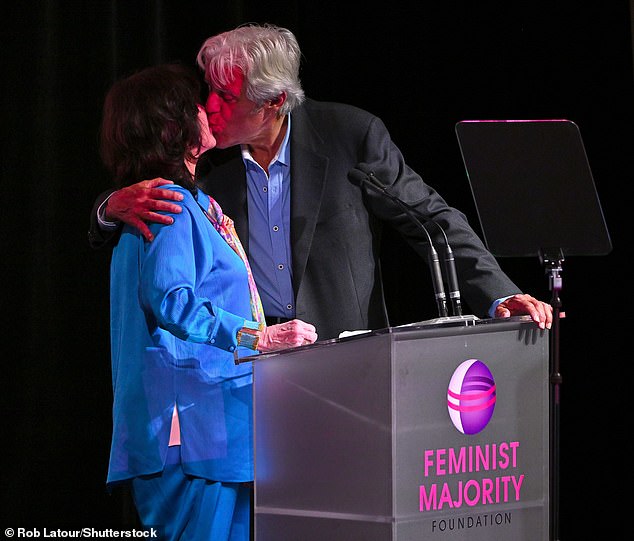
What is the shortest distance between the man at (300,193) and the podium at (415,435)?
0.72 metres

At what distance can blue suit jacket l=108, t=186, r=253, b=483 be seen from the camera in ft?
6.78

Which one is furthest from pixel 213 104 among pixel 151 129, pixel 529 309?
pixel 529 309

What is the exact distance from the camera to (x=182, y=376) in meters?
2.09

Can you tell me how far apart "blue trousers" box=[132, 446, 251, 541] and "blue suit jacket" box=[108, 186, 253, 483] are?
27 millimetres

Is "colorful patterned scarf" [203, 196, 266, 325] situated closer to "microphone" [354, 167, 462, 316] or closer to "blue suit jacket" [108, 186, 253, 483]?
"blue suit jacket" [108, 186, 253, 483]

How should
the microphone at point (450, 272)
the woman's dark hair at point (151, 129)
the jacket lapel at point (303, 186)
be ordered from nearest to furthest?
the microphone at point (450, 272), the woman's dark hair at point (151, 129), the jacket lapel at point (303, 186)

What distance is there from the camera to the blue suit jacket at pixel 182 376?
81.4 inches

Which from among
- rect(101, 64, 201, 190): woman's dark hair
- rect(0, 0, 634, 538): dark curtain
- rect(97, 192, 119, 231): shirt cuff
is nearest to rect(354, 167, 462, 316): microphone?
rect(101, 64, 201, 190): woman's dark hair

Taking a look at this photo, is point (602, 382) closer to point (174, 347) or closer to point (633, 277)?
point (633, 277)

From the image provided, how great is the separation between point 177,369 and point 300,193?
755 millimetres

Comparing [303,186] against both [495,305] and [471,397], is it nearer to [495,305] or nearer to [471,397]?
[495,305]

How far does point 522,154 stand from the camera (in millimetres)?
2441

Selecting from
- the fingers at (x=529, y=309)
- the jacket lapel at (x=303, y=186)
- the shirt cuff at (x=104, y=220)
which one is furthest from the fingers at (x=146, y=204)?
the fingers at (x=529, y=309)

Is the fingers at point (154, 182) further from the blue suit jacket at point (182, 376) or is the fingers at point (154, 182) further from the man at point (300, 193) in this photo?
the man at point (300, 193)
